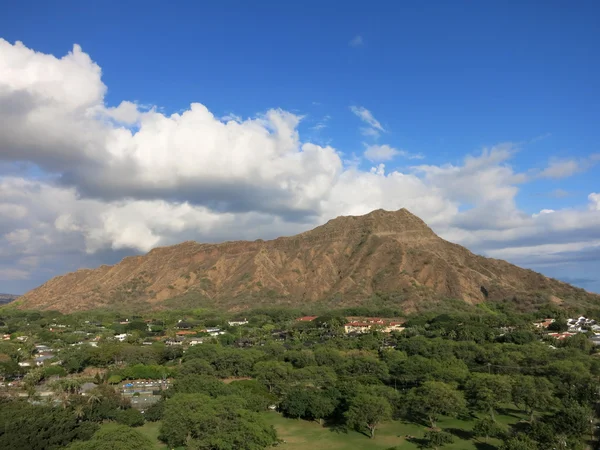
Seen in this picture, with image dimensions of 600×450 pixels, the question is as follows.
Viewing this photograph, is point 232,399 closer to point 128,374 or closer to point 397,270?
point 128,374

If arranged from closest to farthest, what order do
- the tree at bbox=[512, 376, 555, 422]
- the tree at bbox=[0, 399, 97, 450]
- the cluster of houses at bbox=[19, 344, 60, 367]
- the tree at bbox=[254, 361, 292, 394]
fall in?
the tree at bbox=[0, 399, 97, 450], the tree at bbox=[512, 376, 555, 422], the tree at bbox=[254, 361, 292, 394], the cluster of houses at bbox=[19, 344, 60, 367]

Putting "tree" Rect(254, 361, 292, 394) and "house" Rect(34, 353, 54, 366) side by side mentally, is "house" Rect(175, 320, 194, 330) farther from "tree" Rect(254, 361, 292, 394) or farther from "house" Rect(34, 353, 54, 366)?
"tree" Rect(254, 361, 292, 394)

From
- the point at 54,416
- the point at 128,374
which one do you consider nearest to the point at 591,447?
the point at 54,416

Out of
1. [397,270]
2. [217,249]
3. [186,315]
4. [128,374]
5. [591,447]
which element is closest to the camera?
[591,447]

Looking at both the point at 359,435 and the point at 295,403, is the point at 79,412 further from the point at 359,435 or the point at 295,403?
the point at 359,435

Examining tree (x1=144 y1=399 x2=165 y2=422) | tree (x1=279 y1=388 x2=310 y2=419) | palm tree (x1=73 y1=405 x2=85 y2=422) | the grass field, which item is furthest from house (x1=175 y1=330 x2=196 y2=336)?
palm tree (x1=73 y1=405 x2=85 y2=422)

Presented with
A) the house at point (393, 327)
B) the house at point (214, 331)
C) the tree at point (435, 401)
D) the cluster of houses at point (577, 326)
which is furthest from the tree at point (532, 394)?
the house at point (214, 331)

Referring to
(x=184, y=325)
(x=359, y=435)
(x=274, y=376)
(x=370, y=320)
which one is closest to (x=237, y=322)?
(x=184, y=325)
